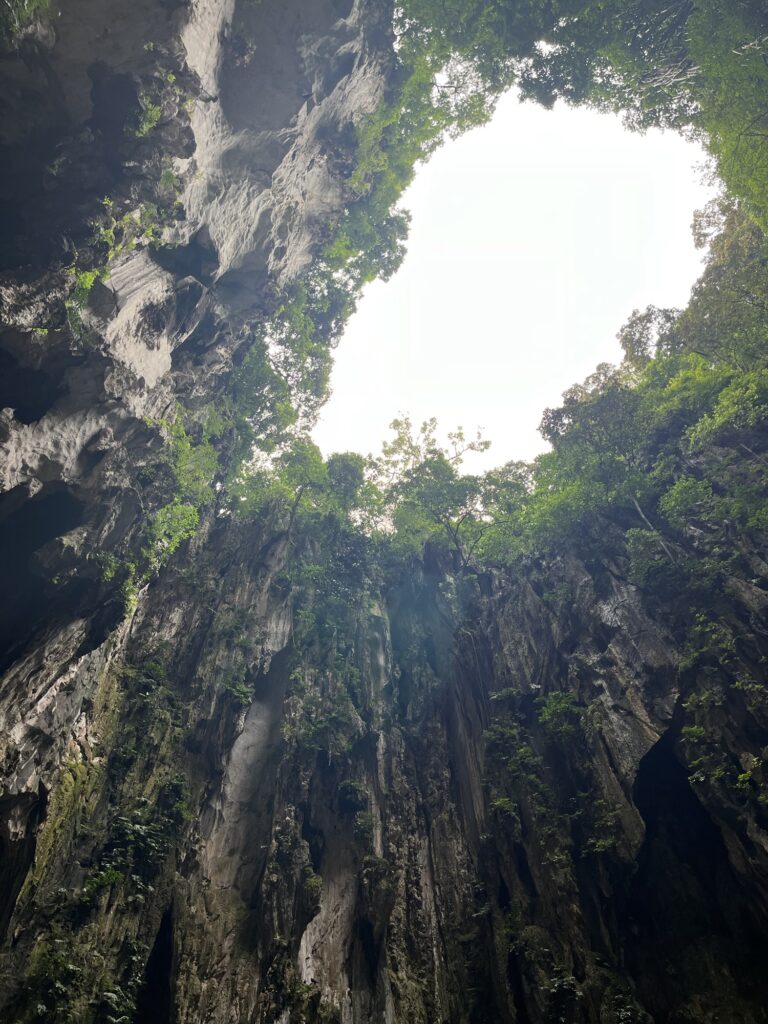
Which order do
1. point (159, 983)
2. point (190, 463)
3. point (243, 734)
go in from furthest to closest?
point (190, 463)
point (243, 734)
point (159, 983)

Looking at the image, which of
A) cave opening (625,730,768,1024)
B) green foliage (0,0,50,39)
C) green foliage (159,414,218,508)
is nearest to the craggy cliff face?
cave opening (625,730,768,1024)

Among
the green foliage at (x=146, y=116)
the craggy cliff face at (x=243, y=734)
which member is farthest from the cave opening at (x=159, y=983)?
the green foliage at (x=146, y=116)

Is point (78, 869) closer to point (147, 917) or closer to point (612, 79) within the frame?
point (147, 917)

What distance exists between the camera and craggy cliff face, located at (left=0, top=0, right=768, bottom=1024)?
10.6 m

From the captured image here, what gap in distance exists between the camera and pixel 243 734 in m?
16.7

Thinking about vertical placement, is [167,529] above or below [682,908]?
above

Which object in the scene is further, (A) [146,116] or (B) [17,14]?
(A) [146,116]

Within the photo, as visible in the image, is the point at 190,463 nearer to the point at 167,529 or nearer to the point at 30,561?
the point at 167,529

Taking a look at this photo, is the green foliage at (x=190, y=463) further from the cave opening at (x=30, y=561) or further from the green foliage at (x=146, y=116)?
the green foliage at (x=146, y=116)

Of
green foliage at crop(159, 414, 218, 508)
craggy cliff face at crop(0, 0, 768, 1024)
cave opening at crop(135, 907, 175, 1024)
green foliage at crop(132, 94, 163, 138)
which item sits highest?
green foliage at crop(132, 94, 163, 138)

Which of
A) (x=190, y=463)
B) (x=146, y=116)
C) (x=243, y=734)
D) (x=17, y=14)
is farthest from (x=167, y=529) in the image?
(x=17, y=14)

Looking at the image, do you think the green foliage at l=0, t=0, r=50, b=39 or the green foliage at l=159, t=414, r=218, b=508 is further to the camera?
the green foliage at l=159, t=414, r=218, b=508

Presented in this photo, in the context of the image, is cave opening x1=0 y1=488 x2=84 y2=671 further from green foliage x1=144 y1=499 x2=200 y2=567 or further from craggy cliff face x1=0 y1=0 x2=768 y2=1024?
green foliage x1=144 y1=499 x2=200 y2=567

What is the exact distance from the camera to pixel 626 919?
1162cm
